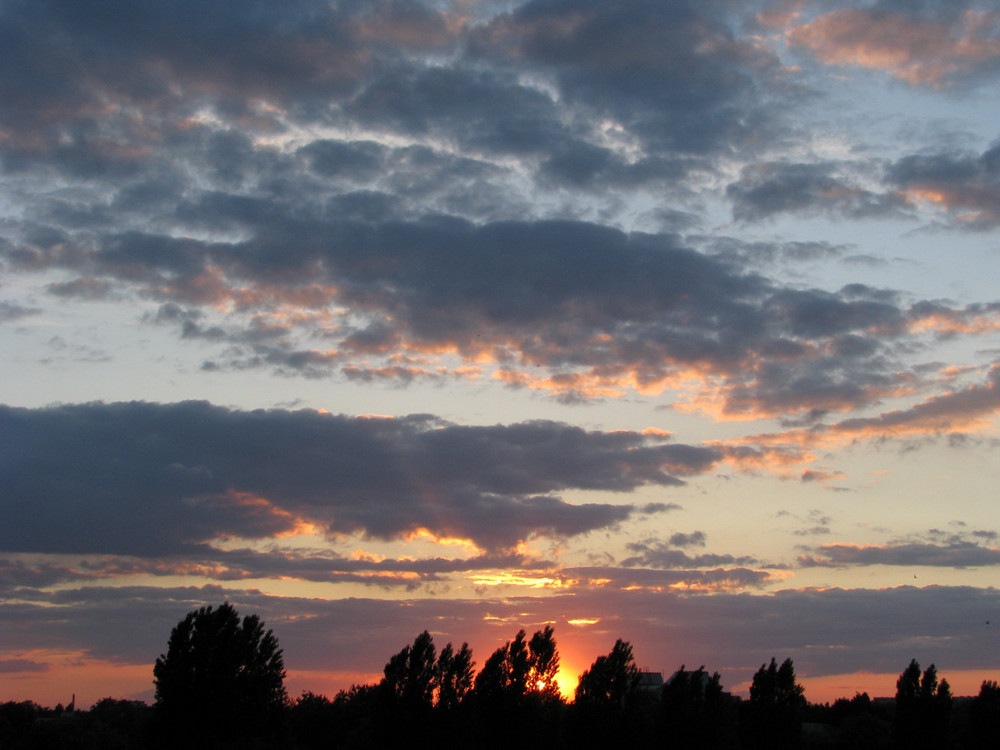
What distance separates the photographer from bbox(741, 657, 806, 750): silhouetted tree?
81750 mm

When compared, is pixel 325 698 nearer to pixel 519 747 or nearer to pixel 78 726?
pixel 78 726

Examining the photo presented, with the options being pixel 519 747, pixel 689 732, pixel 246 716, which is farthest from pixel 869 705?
pixel 246 716

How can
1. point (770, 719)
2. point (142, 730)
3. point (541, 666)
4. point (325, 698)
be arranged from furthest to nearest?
point (325, 698) → point (541, 666) → point (770, 719) → point (142, 730)

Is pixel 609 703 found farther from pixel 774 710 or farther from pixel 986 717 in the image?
pixel 986 717

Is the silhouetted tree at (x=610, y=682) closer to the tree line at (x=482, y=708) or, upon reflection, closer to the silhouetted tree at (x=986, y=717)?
the tree line at (x=482, y=708)

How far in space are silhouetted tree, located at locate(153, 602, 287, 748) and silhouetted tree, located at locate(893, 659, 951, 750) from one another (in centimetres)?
5421

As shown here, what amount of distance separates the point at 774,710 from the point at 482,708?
1024 inches

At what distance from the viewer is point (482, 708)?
272 feet

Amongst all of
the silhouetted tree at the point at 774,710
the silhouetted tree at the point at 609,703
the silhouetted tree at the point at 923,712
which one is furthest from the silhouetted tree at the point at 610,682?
the silhouetted tree at the point at 923,712

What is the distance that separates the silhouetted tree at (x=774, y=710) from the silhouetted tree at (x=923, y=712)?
8356 millimetres

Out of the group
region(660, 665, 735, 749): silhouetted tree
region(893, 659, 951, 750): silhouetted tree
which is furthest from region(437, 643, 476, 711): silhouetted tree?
region(893, 659, 951, 750): silhouetted tree

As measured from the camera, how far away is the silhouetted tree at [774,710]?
81.8m

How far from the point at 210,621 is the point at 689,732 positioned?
139ft

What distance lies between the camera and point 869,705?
124312mm
